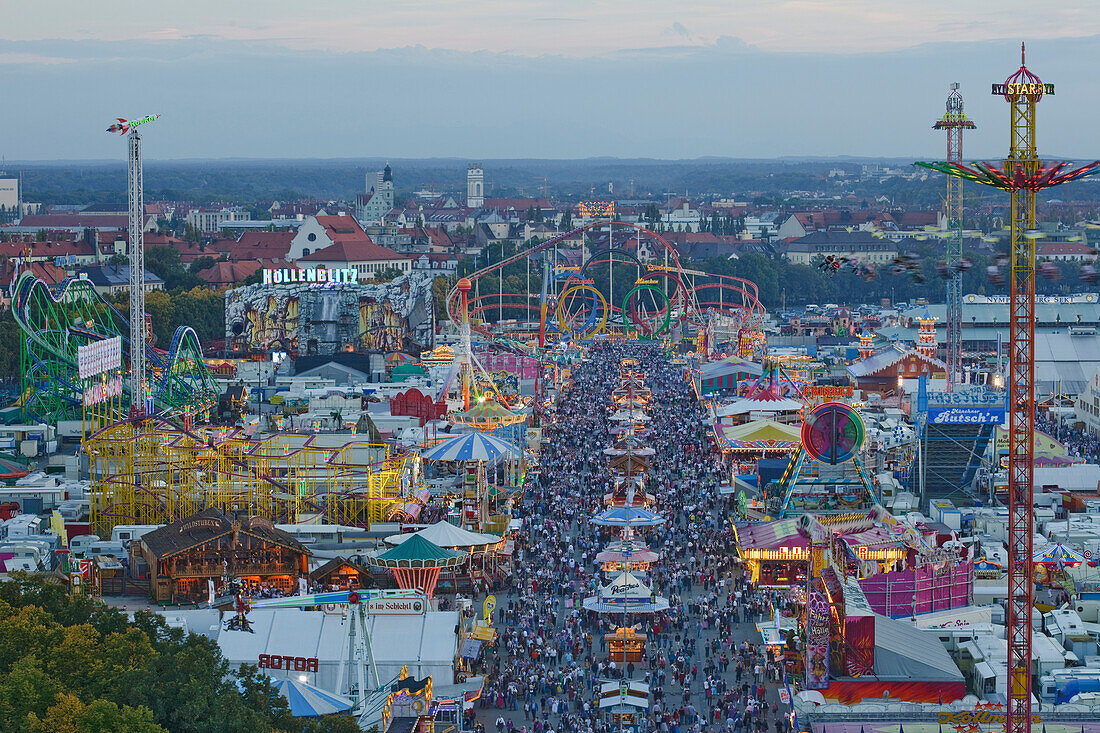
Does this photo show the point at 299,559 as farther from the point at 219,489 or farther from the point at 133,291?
the point at 133,291

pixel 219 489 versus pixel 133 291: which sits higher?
pixel 133 291

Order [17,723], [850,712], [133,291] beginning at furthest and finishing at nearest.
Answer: [133,291]
[850,712]
[17,723]

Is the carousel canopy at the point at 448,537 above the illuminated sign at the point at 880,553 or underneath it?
underneath

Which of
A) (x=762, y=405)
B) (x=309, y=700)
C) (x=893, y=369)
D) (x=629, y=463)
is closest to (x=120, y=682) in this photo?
(x=309, y=700)

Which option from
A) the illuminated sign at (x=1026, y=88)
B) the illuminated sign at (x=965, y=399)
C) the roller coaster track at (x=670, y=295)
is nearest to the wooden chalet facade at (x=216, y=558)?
the illuminated sign at (x=965, y=399)

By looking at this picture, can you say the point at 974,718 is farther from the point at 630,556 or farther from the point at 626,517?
the point at 626,517

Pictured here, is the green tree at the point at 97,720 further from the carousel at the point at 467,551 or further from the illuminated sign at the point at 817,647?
the carousel at the point at 467,551

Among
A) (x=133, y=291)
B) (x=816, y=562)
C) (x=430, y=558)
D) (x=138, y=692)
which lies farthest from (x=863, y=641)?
(x=133, y=291)
